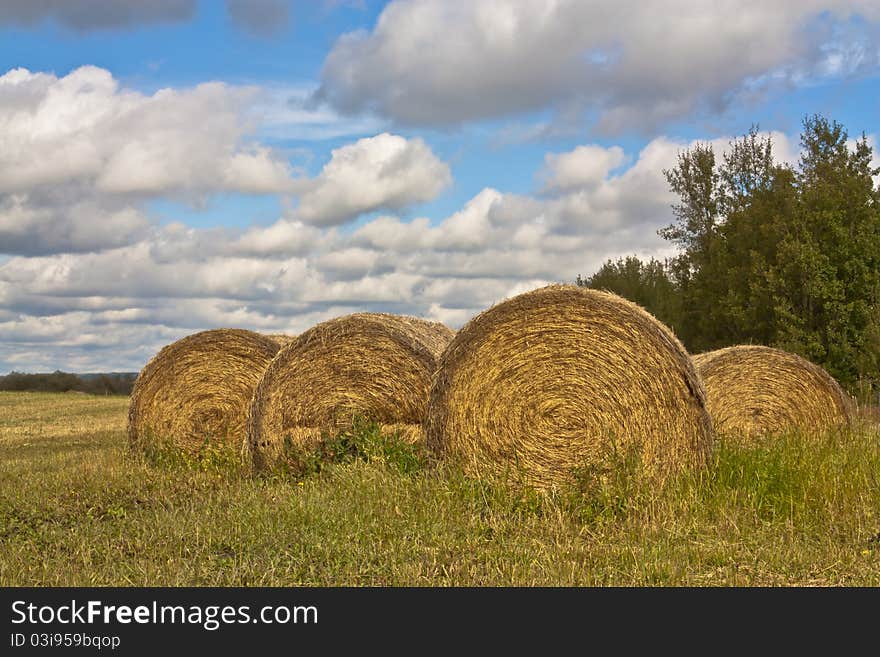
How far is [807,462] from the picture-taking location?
884 cm

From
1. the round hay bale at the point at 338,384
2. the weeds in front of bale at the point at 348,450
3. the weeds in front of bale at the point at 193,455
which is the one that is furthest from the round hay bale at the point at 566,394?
the weeds in front of bale at the point at 193,455

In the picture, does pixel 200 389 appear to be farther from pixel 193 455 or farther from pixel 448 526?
pixel 448 526

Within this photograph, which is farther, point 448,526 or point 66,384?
point 66,384

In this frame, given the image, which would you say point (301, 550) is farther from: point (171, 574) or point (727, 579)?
point (727, 579)

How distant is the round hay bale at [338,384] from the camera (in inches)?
442

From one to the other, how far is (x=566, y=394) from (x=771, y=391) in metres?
5.85

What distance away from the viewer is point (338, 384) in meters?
11.4

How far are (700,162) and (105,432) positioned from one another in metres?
33.8

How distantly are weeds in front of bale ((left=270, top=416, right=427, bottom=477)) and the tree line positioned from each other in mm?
19476

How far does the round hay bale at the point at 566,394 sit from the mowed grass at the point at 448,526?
0.36 m

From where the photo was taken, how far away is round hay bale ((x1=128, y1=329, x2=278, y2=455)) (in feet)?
44.4

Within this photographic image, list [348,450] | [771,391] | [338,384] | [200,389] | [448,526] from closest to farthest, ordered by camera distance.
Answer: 1. [448,526]
2. [348,450]
3. [338,384]
4. [200,389]
5. [771,391]

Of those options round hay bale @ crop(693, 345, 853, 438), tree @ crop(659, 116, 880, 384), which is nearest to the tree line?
tree @ crop(659, 116, 880, 384)

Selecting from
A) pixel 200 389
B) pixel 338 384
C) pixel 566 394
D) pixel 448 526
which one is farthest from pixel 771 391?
pixel 200 389
